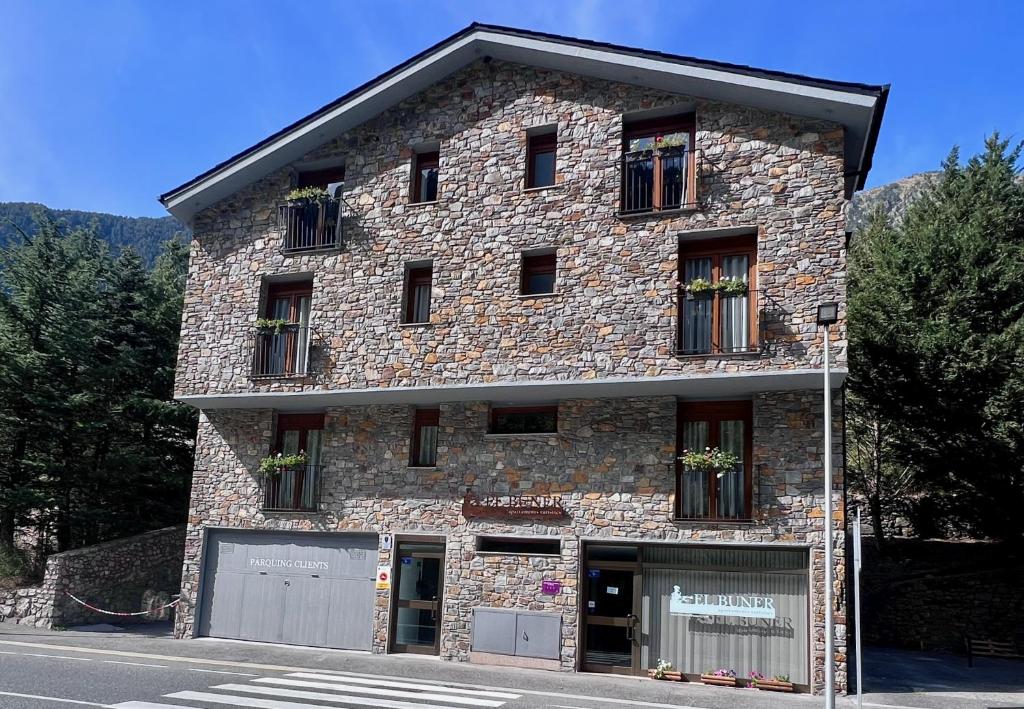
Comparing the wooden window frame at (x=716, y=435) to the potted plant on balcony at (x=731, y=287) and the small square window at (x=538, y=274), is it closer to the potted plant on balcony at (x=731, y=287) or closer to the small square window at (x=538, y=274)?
the potted plant on balcony at (x=731, y=287)

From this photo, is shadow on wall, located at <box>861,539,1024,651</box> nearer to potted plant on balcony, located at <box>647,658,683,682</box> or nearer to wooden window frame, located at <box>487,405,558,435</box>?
potted plant on balcony, located at <box>647,658,683,682</box>

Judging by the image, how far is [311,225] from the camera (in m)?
19.0

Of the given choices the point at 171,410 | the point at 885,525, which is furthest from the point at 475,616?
the point at 885,525

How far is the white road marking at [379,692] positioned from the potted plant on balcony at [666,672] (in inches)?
156

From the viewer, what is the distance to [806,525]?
14281mm

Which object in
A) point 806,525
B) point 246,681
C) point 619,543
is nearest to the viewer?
point 246,681

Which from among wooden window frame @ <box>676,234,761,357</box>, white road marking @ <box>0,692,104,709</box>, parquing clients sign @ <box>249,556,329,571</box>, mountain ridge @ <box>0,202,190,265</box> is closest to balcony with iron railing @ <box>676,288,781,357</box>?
wooden window frame @ <box>676,234,761,357</box>

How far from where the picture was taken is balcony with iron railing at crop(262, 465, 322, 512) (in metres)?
18.1

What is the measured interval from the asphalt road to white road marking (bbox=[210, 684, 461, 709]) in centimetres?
1

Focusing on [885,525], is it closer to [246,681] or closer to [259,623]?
[259,623]

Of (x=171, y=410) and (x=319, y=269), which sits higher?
(x=319, y=269)

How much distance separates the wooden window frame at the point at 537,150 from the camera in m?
17.6

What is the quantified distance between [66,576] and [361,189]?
11.4 metres

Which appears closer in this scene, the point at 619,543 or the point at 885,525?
the point at 619,543
